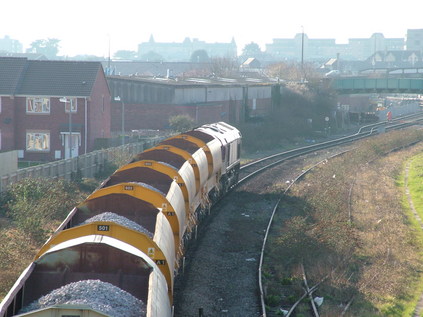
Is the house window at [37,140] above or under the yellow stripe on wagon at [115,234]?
under

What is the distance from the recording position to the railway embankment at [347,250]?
16.5 meters

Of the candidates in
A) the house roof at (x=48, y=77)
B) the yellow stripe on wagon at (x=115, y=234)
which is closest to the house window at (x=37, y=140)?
the house roof at (x=48, y=77)

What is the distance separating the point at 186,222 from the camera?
696 inches

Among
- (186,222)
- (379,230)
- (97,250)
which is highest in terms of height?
(97,250)

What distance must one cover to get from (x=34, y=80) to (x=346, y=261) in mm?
29609

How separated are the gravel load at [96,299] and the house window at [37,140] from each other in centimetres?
3440

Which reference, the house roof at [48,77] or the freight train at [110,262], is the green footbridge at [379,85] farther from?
the freight train at [110,262]

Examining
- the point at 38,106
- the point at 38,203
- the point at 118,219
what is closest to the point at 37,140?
the point at 38,106

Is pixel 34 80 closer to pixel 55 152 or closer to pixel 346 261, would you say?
pixel 55 152

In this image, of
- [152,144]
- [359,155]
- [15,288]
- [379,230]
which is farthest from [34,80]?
[15,288]

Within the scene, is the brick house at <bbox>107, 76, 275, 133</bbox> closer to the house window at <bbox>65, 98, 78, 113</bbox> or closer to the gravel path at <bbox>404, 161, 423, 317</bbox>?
the house window at <bbox>65, 98, 78, 113</bbox>

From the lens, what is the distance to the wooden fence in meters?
Result: 27.2

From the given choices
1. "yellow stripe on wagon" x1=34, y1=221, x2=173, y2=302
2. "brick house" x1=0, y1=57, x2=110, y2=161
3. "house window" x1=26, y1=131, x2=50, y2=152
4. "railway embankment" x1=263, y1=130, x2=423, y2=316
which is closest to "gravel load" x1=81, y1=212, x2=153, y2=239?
"yellow stripe on wagon" x1=34, y1=221, x2=173, y2=302

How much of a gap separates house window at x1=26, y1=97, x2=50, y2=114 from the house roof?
453 mm
